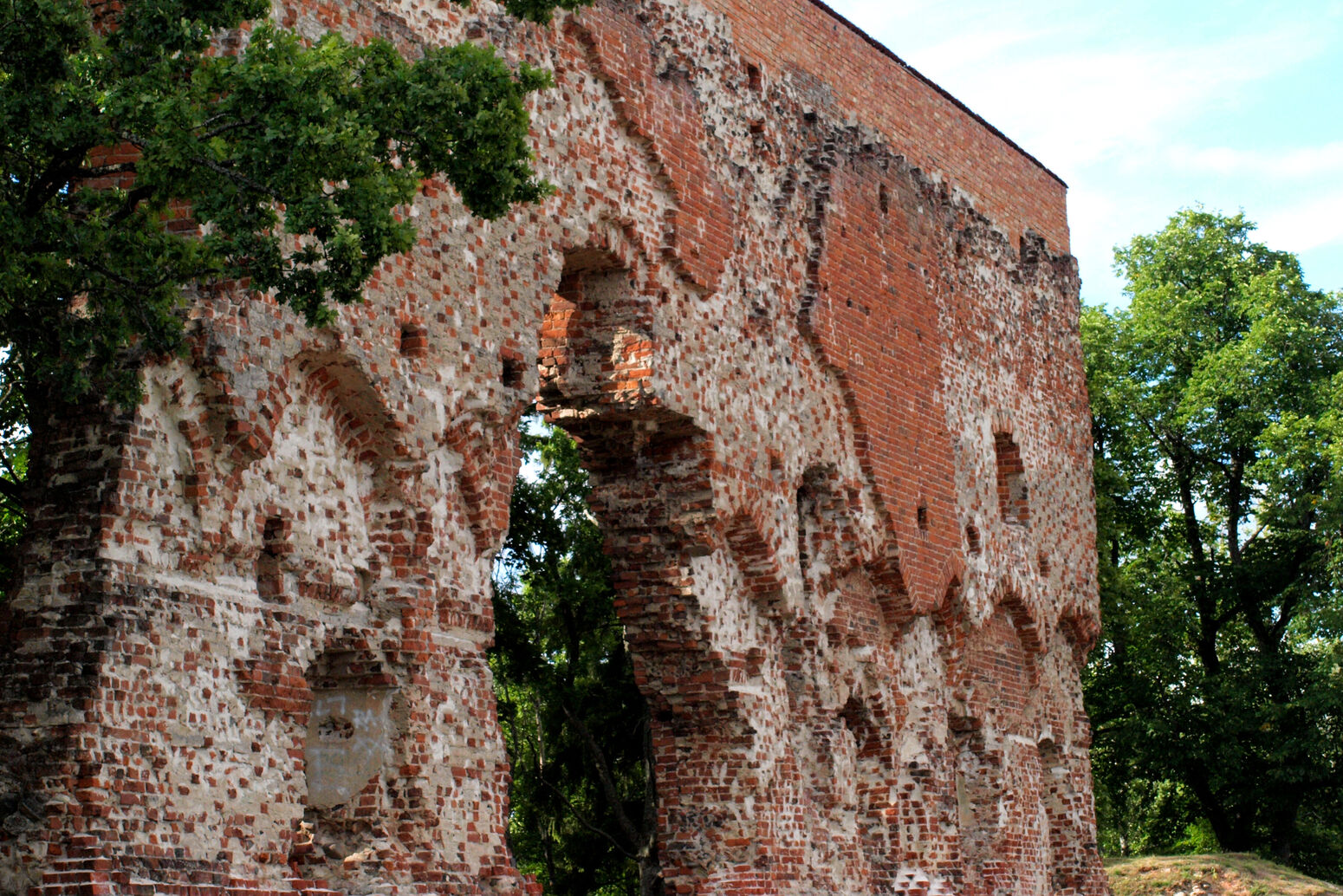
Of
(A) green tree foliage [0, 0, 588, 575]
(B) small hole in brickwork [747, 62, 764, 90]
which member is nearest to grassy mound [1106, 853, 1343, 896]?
(B) small hole in brickwork [747, 62, 764, 90]

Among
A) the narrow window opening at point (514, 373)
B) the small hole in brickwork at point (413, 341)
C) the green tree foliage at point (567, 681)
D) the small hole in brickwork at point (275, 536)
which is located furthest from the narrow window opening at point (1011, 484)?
the small hole in brickwork at point (275, 536)

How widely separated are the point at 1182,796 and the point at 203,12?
2287 cm

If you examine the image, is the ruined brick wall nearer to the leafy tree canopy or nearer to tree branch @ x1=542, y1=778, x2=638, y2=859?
the leafy tree canopy

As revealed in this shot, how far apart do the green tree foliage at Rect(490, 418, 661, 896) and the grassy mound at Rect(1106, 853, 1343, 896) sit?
628cm

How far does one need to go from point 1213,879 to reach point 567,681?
8.16 metres

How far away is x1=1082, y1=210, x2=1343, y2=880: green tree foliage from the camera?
23594 mm

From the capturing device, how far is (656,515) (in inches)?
488

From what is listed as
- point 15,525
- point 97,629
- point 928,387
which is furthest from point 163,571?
point 928,387

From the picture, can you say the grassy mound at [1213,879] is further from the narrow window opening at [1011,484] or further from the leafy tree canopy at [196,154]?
the leafy tree canopy at [196,154]

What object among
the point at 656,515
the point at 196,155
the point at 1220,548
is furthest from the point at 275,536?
the point at 1220,548

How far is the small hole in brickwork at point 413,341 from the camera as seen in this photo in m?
9.77

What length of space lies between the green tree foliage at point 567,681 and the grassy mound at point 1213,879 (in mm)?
6279

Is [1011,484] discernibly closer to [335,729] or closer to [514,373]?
[514,373]

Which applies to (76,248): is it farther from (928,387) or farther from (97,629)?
(928,387)
